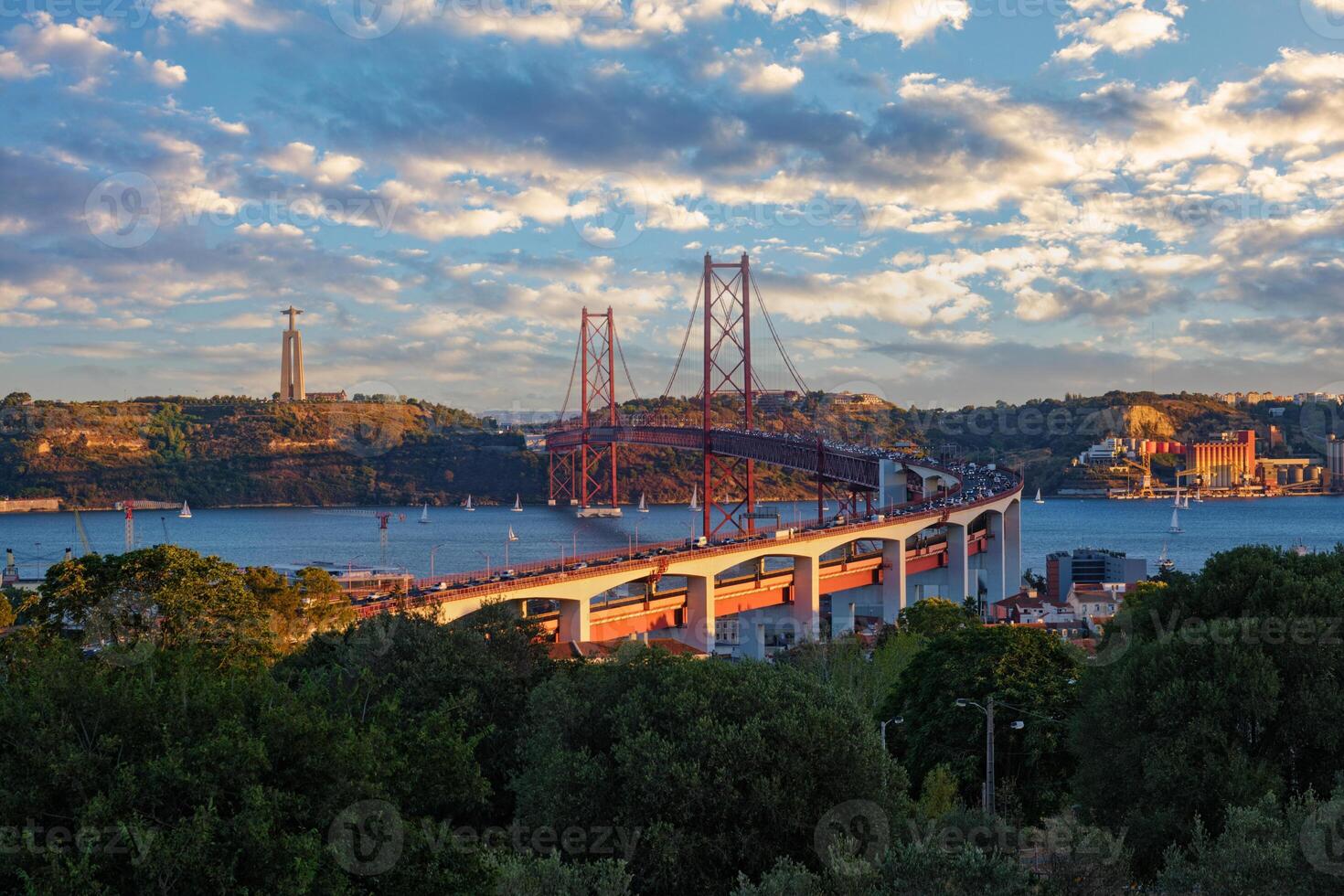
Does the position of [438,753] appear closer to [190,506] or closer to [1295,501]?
[190,506]

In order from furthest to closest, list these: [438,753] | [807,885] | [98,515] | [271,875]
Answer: [98,515] < [438,753] < [807,885] < [271,875]

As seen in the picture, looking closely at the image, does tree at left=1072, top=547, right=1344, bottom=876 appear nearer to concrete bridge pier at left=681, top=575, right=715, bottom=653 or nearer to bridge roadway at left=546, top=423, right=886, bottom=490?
concrete bridge pier at left=681, top=575, right=715, bottom=653

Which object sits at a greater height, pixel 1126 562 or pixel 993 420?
pixel 993 420

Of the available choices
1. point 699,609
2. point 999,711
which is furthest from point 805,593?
point 999,711

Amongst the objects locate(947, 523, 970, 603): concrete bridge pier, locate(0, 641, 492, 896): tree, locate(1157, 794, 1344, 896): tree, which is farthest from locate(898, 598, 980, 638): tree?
locate(0, 641, 492, 896): tree

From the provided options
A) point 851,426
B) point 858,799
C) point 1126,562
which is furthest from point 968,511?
point 851,426

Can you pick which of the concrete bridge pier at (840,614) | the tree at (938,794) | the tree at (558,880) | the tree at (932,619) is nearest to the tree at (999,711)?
the tree at (938,794)
